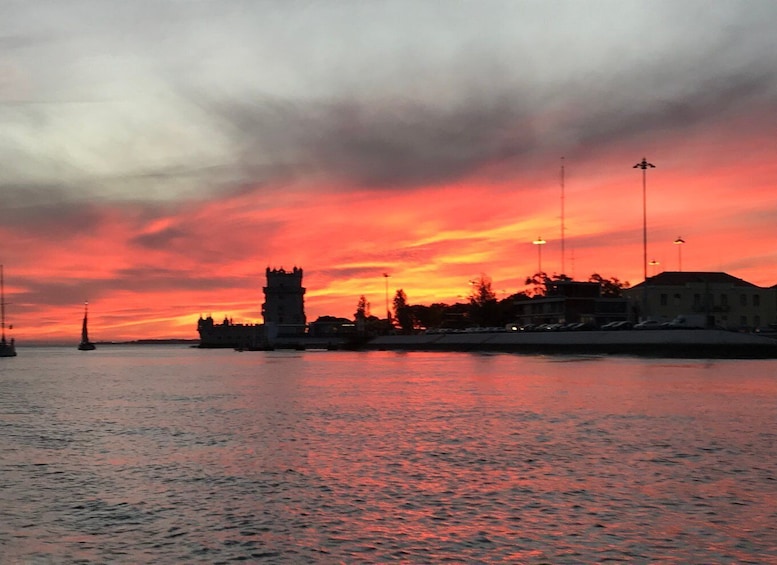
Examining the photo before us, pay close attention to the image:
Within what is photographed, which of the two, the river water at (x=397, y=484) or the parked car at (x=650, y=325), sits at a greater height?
the parked car at (x=650, y=325)

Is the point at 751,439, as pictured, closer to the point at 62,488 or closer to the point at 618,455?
the point at 618,455

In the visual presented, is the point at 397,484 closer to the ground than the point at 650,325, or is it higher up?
closer to the ground

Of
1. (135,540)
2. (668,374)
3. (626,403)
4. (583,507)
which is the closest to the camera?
(135,540)

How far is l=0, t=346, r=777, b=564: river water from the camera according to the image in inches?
795

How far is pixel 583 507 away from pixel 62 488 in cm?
1753

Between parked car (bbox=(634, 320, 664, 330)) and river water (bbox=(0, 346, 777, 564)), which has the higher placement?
parked car (bbox=(634, 320, 664, 330))

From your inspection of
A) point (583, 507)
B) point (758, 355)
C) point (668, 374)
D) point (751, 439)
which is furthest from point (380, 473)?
point (758, 355)

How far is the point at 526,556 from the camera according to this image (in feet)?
62.6

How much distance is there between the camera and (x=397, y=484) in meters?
28.4

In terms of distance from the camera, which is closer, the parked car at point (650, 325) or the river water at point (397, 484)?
the river water at point (397, 484)

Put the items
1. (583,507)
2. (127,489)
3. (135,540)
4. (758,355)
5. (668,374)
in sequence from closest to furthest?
(135,540)
(583,507)
(127,489)
(668,374)
(758,355)

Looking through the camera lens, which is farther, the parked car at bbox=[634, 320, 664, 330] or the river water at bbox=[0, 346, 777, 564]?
the parked car at bbox=[634, 320, 664, 330]

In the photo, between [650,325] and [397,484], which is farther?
[650,325]

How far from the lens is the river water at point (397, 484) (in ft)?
66.2
